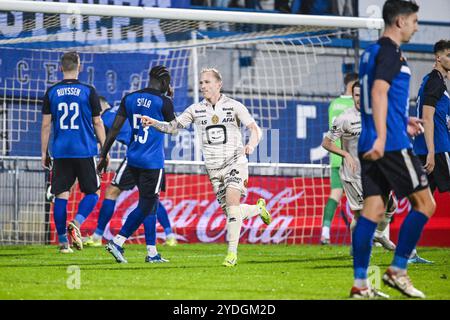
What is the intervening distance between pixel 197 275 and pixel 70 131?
3.83 meters

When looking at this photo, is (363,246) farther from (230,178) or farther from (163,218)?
Result: (163,218)

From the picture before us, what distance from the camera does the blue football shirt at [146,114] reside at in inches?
471

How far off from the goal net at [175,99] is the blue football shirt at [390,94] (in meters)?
6.79

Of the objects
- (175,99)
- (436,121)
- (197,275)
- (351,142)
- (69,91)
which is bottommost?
(197,275)

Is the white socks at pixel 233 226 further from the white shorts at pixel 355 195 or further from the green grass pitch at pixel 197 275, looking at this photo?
the white shorts at pixel 355 195

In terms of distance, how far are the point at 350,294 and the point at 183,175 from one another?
9.20m

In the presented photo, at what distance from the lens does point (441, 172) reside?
38.4 ft

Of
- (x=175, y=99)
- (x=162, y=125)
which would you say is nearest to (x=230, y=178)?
(x=162, y=125)

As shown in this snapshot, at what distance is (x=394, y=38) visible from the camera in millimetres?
8031

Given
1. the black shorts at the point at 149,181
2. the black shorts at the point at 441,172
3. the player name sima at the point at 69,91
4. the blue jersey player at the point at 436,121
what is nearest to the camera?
the blue jersey player at the point at 436,121

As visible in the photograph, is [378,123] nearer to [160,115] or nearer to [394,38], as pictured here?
[394,38]

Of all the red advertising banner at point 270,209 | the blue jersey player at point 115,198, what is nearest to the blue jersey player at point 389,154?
the blue jersey player at point 115,198

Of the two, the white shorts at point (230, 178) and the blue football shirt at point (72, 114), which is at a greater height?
the blue football shirt at point (72, 114)
